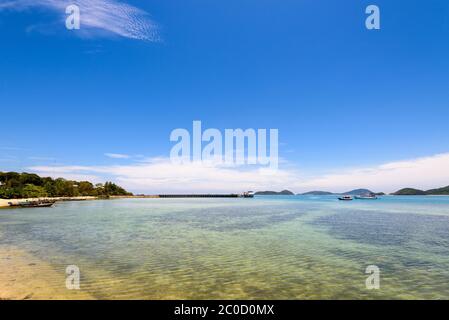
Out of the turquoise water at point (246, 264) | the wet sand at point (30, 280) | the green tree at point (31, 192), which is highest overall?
the green tree at point (31, 192)

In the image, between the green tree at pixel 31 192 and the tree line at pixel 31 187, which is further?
the green tree at pixel 31 192

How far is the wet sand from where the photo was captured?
12.1m

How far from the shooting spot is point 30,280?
46.6 feet

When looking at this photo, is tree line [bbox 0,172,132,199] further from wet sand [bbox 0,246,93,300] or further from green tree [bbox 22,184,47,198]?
wet sand [bbox 0,246,93,300]

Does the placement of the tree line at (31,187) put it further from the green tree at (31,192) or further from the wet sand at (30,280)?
the wet sand at (30,280)

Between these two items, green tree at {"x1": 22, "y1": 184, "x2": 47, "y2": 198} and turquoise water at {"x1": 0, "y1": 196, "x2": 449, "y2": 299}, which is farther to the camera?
green tree at {"x1": 22, "y1": 184, "x2": 47, "y2": 198}

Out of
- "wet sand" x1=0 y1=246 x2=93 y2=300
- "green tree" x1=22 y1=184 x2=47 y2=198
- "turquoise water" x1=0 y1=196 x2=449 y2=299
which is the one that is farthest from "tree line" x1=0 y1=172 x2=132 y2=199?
"wet sand" x1=0 y1=246 x2=93 y2=300

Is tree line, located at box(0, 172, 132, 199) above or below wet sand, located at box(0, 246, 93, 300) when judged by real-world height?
above

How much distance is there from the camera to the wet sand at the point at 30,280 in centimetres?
1207

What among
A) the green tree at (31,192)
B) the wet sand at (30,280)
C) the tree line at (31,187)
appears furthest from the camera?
the green tree at (31,192)

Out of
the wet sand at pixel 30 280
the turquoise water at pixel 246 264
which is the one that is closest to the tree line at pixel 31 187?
the turquoise water at pixel 246 264
